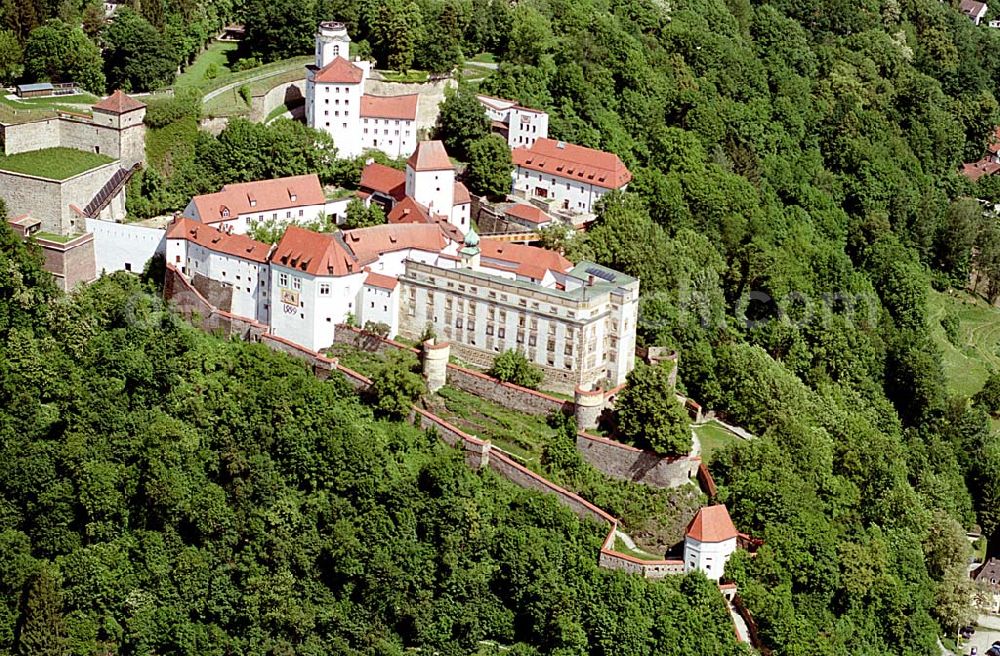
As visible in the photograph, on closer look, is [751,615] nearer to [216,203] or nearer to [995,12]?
[216,203]

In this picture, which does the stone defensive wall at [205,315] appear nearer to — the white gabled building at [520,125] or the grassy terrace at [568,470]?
the grassy terrace at [568,470]

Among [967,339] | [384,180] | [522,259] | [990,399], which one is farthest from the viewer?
[967,339]

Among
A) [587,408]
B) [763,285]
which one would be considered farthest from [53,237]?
[763,285]

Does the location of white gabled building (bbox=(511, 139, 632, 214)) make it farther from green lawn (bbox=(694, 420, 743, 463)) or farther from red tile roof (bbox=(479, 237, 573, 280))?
green lawn (bbox=(694, 420, 743, 463))

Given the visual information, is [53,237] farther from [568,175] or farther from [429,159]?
[568,175]

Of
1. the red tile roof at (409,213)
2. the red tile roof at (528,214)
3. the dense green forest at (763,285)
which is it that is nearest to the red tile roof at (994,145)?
the dense green forest at (763,285)

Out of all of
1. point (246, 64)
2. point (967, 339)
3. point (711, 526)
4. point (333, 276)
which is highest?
point (246, 64)
